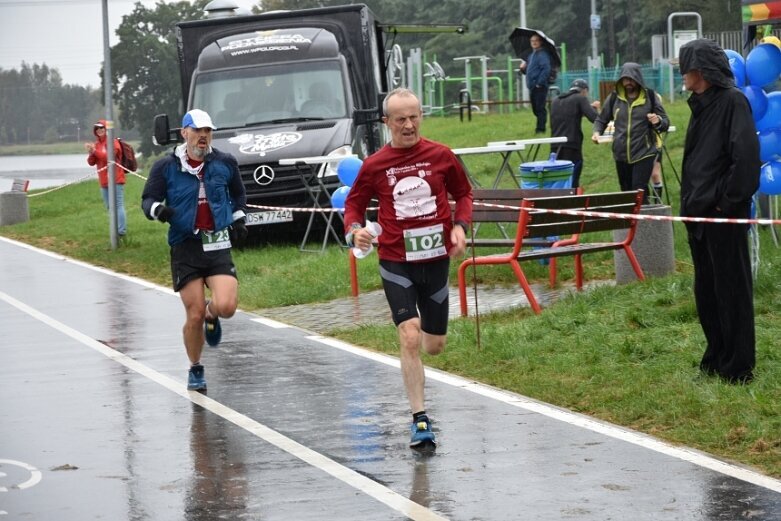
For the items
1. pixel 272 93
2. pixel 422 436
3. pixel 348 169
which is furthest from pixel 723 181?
pixel 272 93

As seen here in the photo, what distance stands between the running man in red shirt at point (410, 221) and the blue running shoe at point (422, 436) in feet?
0.34

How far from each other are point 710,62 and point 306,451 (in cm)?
321

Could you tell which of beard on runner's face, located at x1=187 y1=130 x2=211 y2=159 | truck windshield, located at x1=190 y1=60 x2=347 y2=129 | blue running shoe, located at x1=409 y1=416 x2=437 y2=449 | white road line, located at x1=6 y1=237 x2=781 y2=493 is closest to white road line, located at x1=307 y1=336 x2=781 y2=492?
white road line, located at x1=6 y1=237 x2=781 y2=493

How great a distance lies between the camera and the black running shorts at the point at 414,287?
26.7 feet

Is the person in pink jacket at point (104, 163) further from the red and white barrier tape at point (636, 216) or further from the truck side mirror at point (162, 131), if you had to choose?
the red and white barrier tape at point (636, 216)

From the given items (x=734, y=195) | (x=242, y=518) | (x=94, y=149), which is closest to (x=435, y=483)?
(x=242, y=518)

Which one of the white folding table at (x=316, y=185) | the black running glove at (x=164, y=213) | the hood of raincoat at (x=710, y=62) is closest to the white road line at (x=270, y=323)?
the black running glove at (x=164, y=213)

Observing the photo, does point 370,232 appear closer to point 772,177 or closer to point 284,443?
point 284,443

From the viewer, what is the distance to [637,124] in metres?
16.2

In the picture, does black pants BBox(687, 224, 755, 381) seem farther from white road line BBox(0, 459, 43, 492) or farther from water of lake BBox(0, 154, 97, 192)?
water of lake BBox(0, 154, 97, 192)

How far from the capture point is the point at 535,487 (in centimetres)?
693

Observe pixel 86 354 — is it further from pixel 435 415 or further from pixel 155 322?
pixel 435 415

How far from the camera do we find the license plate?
778 inches

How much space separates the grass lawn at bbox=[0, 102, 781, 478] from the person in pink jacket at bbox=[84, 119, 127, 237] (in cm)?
373
